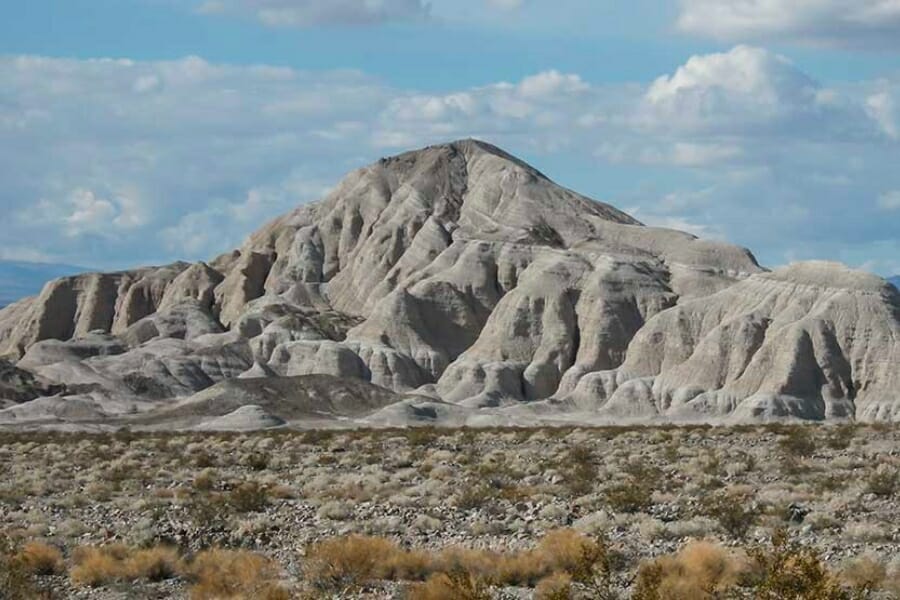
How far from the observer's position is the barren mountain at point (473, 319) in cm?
9062

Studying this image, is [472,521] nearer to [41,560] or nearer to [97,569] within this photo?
[97,569]

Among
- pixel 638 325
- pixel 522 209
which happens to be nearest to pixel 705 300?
pixel 638 325

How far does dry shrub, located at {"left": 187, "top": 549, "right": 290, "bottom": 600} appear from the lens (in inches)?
691

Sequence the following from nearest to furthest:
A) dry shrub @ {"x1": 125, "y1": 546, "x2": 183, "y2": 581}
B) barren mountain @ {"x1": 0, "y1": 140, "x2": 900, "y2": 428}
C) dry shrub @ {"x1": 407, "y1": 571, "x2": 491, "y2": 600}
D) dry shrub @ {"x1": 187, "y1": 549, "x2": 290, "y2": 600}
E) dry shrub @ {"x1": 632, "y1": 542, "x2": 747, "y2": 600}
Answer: dry shrub @ {"x1": 407, "y1": 571, "x2": 491, "y2": 600}, dry shrub @ {"x1": 632, "y1": 542, "x2": 747, "y2": 600}, dry shrub @ {"x1": 187, "y1": 549, "x2": 290, "y2": 600}, dry shrub @ {"x1": 125, "y1": 546, "x2": 183, "y2": 581}, barren mountain @ {"x1": 0, "y1": 140, "x2": 900, "y2": 428}

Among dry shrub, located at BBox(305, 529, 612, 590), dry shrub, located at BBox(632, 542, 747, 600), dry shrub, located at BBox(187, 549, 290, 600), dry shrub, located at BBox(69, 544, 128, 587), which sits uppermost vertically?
dry shrub, located at BBox(632, 542, 747, 600)

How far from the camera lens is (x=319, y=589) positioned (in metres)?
18.3

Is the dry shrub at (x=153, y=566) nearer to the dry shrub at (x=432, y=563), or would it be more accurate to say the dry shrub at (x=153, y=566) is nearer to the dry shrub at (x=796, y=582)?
the dry shrub at (x=432, y=563)

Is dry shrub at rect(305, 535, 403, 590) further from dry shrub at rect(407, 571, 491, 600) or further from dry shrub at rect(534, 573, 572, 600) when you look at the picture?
dry shrub at rect(534, 573, 572, 600)

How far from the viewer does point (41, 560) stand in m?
20.5

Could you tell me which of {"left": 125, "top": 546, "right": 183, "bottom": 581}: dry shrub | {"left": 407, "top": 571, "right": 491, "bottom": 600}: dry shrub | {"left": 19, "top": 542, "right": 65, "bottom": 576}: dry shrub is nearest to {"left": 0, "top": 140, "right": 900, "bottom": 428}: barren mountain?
{"left": 19, "top": 542, "right": 65, "bottom": 576}: dry shrub

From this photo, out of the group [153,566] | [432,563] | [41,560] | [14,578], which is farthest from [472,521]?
[14,578]

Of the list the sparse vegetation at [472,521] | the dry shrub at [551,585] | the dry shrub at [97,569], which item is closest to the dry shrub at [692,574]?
the sparse vegetation at [472,521]

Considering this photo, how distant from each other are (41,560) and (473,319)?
91.2m

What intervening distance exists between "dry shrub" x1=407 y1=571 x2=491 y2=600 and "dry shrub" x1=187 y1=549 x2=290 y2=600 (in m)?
1.50
